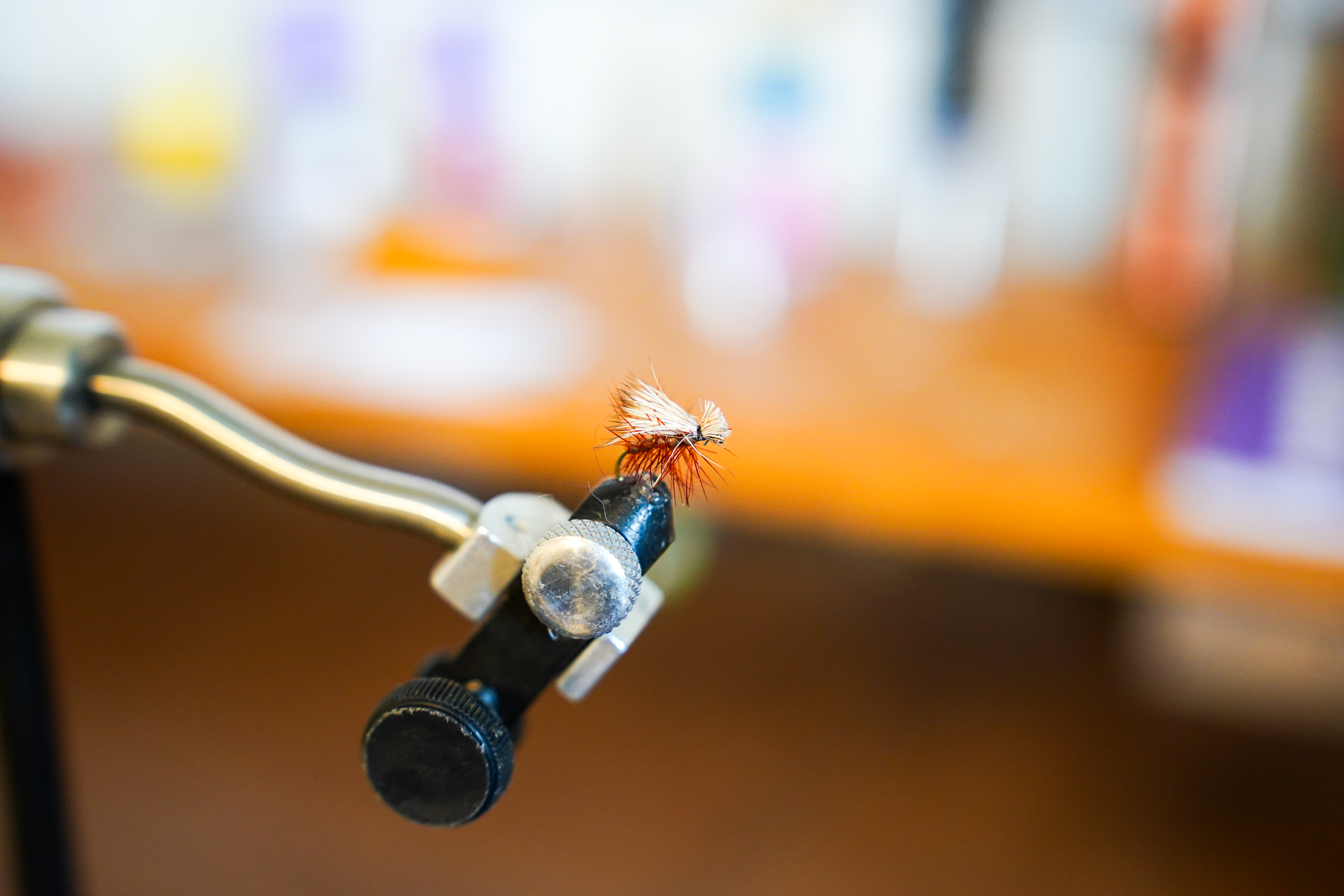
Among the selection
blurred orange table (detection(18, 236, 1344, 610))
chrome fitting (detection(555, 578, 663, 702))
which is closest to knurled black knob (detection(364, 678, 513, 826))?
chrome fitting (detection(555, 578, 663, 702))

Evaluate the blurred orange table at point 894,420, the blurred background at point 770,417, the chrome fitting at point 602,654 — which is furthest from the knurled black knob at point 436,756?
the blurred background at point 770,417

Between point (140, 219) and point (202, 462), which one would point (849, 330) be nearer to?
point (202, 462)

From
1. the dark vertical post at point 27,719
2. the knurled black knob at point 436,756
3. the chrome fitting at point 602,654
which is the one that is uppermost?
the chrome fitting at point 602,654

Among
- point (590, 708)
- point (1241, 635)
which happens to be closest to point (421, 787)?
point (590, 708)

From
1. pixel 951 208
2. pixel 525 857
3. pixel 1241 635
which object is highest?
pixel 951 208

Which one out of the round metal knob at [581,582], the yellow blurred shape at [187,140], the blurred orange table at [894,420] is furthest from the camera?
the yellow blurred shape at [187,140]

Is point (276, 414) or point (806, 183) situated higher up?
point (806, 183)

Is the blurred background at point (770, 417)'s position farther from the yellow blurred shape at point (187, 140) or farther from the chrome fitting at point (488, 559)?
the chrome fitting at point (488, 559)
